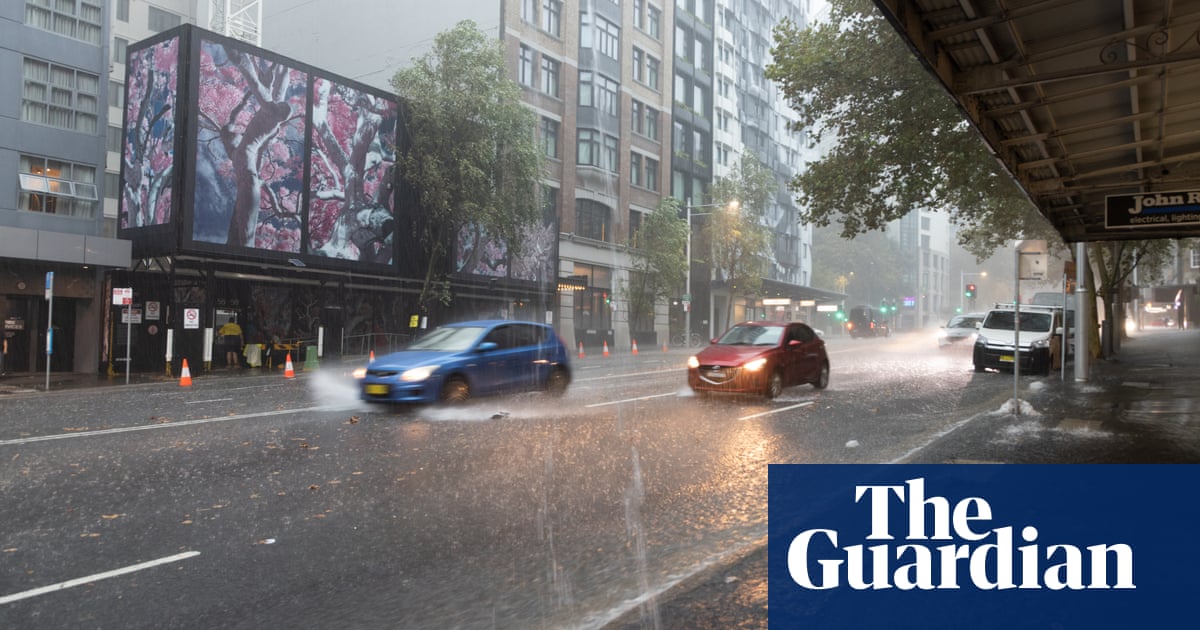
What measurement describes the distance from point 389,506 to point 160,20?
43660mm

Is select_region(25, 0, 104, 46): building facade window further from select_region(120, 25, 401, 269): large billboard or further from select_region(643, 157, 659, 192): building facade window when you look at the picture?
select_region(643, 157, 659, 192): building facade window

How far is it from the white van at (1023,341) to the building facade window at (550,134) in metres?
25.4

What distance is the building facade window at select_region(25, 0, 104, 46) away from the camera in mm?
26375

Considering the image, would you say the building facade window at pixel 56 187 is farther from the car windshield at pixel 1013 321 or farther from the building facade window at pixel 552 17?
the car windshield at pixel 1013 321

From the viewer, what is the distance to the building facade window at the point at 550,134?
1636 inches

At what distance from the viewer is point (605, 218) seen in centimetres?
4556

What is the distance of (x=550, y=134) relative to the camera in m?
42.1

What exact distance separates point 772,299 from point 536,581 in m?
57.2

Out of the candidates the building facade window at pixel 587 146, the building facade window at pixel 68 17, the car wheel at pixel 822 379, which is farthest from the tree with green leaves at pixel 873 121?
the building facade window at pixel 68 17

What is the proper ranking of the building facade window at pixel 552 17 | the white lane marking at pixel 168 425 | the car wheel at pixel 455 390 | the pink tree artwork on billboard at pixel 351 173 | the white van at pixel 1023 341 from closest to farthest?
1. the white lane marking at pixel 168 425
2. the car wheel at pixel 455 390
3. the white van at pixel 1023 341
4. the pink tree artwork on billboard at pixel 351 173
5. the building facade window at pixel 552 17

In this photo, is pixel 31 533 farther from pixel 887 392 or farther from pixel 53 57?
pixel 53 57

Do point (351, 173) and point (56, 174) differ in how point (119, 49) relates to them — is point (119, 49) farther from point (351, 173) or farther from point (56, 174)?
point (351, 173)

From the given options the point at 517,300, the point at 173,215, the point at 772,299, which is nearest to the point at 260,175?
the point at 173,215

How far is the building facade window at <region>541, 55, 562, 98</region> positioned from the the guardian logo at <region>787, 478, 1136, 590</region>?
3905cm
